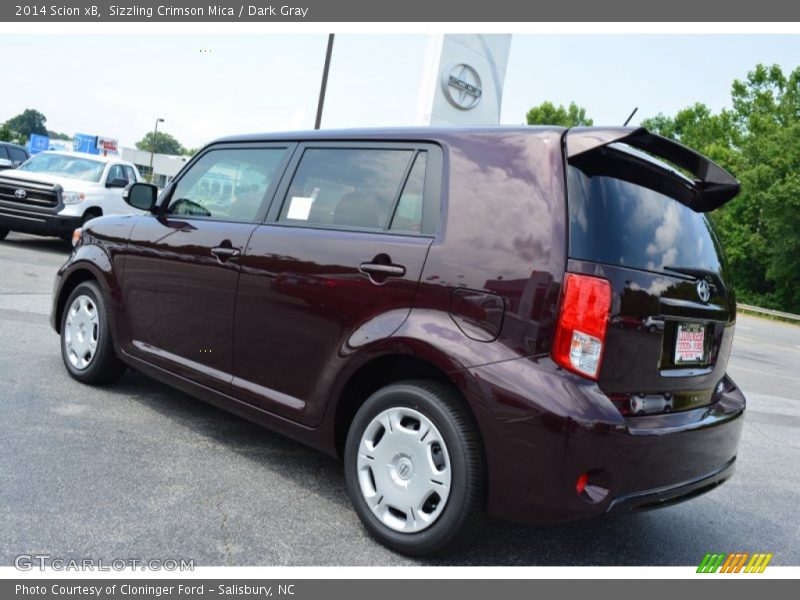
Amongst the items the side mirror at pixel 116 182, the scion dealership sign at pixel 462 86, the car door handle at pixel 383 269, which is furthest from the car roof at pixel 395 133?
the scion dealership sign at pixel 462 86

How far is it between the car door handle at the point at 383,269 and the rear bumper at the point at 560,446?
587 millimetres

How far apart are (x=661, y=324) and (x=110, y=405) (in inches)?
135

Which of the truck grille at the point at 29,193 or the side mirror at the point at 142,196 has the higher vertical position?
the side mirror at the point at 142,196

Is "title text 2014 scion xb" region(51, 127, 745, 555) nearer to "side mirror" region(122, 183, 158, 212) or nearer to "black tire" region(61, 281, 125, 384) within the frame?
"side mirror" region(122, 183, 158, 212)

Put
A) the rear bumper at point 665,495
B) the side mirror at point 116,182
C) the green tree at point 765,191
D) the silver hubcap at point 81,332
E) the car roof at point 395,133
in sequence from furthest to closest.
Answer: the green tree at point 765,191 → the side mirror at point 116,182 → the silver hubcap at point 81,332 → the car roof at point 395,133 → the rear bumper at point 665,495

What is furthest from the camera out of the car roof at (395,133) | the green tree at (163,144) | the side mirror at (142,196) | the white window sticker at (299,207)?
the green tree at (163,144)

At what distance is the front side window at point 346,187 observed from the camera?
333cm

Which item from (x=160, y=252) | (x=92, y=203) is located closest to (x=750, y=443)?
(x=160, y=252)

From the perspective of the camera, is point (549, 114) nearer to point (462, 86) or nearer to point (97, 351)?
point (462, 86)

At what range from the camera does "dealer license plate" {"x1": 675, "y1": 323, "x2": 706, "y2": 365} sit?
9.65ft

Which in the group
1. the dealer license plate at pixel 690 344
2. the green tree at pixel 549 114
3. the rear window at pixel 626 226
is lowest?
the dealer license plate at pixel 690 344

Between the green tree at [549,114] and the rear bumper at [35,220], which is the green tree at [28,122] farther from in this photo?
the rear bumper at [35,220]

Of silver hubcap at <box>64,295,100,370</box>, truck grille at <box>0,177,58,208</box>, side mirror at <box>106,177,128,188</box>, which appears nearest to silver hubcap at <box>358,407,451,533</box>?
silver hubcap at <box>64,295,100,370</box>

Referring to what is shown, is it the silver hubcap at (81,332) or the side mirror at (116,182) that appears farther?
the side mirror at (116,182)
